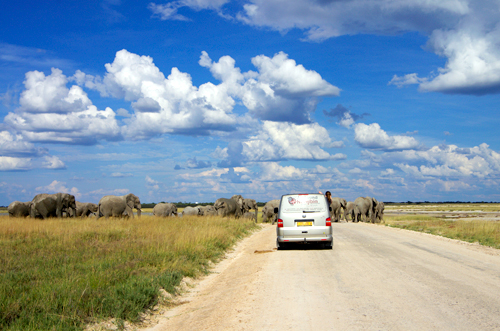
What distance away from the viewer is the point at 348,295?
25.8 feet

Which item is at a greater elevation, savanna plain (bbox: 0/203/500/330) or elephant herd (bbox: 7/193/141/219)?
elephant herd (bbox: 7/193/141/219)

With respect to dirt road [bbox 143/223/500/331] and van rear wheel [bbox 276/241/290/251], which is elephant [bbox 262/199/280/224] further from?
dirt road [bbox 143/223/500/331]

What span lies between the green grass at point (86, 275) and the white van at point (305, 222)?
9.40 feet

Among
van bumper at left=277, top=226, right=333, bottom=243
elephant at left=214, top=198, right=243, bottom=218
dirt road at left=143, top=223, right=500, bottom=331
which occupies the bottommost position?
dirt road at left=143, top=223, right=500, bottom=331

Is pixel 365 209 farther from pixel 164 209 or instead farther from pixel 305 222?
pixel 305 222

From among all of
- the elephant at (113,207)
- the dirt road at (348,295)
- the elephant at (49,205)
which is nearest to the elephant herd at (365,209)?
the elephant at (113,207)

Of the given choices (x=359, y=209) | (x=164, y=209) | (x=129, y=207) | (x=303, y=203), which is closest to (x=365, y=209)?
(x=359, y=209)

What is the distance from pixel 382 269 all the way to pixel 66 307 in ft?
25.4

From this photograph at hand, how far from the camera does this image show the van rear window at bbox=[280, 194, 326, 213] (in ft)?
50.9

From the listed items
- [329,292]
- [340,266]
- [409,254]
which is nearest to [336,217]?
[409,254]

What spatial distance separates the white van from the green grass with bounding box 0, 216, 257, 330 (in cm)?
286

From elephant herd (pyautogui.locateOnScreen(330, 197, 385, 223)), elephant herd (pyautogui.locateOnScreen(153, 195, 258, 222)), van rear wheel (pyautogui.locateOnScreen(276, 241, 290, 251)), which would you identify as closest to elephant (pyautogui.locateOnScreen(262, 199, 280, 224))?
elephant herd (pyautogui.locateOnScreen(153, 195, 258, 222))

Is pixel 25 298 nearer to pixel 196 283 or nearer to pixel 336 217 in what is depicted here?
pixel 196 283

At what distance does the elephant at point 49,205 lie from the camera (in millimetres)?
34000
